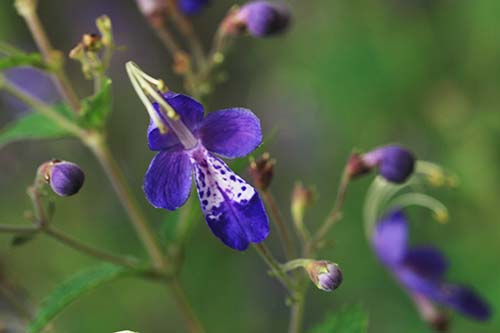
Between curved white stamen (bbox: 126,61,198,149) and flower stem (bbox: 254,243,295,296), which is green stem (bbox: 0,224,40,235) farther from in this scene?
flower stem (bbox: 254,243,295,296)

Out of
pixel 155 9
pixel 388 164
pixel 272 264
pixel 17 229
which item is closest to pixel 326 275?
pixel 272 264

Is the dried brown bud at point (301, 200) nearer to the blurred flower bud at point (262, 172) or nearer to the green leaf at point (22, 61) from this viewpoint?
the blurred flower bud at point (262, 172)

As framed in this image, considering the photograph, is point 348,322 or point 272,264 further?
point 348,322

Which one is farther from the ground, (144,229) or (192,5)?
(192,5)

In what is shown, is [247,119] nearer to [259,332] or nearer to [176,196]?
[176,196]

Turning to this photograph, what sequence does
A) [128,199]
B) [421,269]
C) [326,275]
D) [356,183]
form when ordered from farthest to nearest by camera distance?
[356,183] → [421,269] → [128,199] → [326,275]

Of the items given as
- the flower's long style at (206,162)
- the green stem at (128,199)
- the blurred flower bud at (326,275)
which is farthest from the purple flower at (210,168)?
the green stem at (128,199)

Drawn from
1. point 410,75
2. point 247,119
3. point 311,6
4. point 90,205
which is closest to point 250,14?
point 247,119

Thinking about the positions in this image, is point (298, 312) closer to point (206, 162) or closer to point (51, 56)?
point (206, 162)
